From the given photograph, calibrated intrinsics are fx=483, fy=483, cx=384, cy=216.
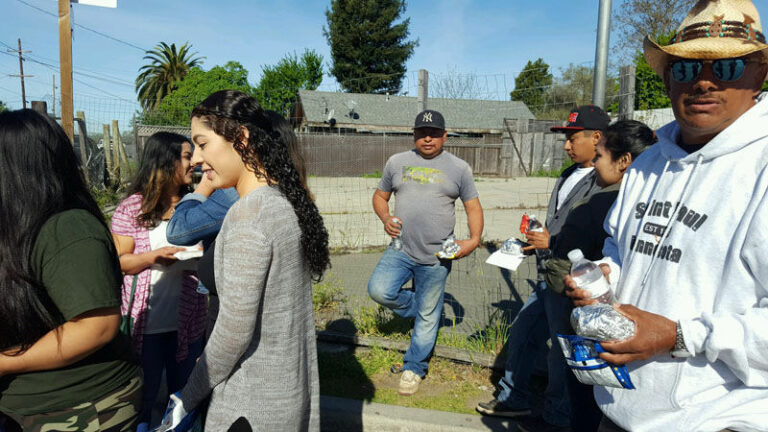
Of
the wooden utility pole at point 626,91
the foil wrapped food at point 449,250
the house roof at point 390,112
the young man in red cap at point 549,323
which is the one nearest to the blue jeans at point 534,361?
the young man in red cap at point 549,323

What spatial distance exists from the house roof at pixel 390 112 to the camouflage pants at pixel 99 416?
84.7ft

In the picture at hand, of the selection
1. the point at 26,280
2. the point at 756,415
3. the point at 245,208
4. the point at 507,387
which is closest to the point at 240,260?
the point at 245,208

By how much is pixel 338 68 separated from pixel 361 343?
1933 inches

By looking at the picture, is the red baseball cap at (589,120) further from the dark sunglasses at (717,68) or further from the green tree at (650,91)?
the green tree at (650,91)

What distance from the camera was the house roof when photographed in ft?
94.3

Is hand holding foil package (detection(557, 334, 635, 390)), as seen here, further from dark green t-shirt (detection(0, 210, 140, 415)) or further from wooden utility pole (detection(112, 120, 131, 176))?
wooden utility pole (detection(112, 120, 131, 176))

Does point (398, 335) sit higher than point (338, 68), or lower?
lower

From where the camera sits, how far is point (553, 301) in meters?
3.07

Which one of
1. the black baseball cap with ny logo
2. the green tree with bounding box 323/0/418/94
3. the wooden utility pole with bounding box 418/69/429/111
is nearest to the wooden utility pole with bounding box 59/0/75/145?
the wooden utility pole with bounding box 418/69/429/111

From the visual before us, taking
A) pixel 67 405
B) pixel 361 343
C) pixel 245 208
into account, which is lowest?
pixel 361 343

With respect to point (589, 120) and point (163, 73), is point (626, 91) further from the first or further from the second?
point (163, 73)

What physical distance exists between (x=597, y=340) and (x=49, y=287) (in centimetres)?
181

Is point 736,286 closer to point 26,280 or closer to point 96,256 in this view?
point 96,256

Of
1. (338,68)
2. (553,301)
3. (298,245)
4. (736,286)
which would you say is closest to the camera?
(736,286)
